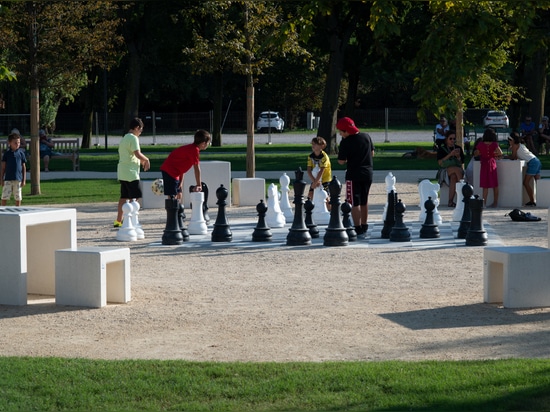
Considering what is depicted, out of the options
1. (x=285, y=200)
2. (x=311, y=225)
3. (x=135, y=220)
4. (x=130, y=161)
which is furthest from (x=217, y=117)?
(x=311, y=225)

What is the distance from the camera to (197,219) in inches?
599

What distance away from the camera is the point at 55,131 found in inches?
2539

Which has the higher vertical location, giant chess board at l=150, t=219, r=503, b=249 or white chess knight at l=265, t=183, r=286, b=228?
white chess knight at l=265, t=183, r=286, b=228

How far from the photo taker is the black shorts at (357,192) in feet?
47.5

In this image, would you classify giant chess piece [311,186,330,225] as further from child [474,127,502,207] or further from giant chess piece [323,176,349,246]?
child [474,127,502,207]

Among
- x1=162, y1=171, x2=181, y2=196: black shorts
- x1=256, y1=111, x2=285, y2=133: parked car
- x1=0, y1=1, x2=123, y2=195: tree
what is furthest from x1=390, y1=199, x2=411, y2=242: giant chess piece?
x1=256, y1=111, x2=285, y2=133: parked car

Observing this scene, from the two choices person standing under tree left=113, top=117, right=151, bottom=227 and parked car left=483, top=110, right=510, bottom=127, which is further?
parked car left=483, top=110, right=510, bottom=127

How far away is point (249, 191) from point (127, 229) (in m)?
5.58

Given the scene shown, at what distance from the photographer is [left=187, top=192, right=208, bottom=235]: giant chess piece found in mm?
15116

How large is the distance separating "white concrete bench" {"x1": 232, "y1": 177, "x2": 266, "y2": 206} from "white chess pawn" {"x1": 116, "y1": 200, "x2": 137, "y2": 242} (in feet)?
17.7

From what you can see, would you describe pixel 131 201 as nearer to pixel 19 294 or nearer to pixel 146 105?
pixel 19 294

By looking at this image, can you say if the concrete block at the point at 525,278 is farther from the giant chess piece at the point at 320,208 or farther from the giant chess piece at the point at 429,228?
the giant chess piece at the point at 320,208

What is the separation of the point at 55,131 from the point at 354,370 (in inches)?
2354

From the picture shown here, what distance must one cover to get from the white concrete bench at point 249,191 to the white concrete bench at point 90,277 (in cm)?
975
